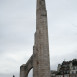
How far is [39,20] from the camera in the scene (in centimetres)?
2575

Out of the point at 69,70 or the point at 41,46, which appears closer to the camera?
the point at 41,46

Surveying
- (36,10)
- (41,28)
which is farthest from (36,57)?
(36,10)

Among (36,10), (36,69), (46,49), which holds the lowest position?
(36,69)

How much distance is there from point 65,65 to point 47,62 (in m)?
44.4

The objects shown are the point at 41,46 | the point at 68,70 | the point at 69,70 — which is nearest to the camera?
the point at 41,46

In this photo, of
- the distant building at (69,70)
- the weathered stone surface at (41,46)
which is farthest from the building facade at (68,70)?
the weathered stone surface at (41,46)

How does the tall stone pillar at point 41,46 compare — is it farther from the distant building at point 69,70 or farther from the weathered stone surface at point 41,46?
the distant building at point 69,70

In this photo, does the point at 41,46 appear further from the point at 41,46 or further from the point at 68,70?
the point at 68,70

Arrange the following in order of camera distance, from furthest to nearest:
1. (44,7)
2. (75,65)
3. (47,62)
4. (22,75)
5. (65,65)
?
(65,65) < (75,65) < (22,75) < (44,7) < (47,62)

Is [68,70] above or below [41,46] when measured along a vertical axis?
above

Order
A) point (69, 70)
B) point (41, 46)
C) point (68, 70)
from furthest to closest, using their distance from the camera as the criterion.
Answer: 1. point (68, 70)
2. point (69, 70)
3. point (41, 46)

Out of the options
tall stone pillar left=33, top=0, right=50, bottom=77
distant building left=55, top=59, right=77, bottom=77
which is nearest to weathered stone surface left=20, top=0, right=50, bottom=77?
tall stone pillar left=33, top=0, right=50, bottom=77

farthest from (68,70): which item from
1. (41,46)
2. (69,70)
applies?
(41,46)

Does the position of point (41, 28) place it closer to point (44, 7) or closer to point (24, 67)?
point (44, 7)
